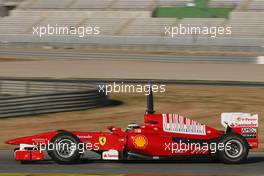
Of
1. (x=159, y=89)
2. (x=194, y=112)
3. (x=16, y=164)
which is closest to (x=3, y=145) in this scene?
(x=16, y=164)

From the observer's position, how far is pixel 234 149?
40.8 feet

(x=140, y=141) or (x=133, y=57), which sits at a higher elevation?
(x=133, y=57)

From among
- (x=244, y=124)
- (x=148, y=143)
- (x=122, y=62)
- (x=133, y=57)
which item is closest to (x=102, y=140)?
(x=148, y=143)

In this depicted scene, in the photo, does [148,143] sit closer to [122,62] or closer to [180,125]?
[180,125]

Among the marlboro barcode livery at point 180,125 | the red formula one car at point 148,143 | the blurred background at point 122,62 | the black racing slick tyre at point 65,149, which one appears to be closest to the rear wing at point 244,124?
the red formula one car at point 148,143

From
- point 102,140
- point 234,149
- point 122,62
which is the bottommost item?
point 234,149

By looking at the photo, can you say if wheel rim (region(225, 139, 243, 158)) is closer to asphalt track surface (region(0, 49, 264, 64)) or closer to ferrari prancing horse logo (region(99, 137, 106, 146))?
ferrari prancing horse logo (region(99, 137, 106, 146))

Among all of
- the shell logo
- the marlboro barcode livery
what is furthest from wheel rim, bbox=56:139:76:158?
the marlboro barcode livery

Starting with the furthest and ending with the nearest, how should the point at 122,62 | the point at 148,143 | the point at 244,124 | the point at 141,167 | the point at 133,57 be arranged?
the point at 133,57 < the point at 122,62 < the point at 244,124 < the point at 141,167 < the point at 148,143

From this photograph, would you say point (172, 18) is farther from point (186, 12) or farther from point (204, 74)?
point (204, 74)

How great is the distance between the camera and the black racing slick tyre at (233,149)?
1233 cm

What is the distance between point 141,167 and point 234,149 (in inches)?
68.7

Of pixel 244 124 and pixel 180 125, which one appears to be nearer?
pixel 180 125

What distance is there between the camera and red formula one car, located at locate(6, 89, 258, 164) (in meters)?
12.2
